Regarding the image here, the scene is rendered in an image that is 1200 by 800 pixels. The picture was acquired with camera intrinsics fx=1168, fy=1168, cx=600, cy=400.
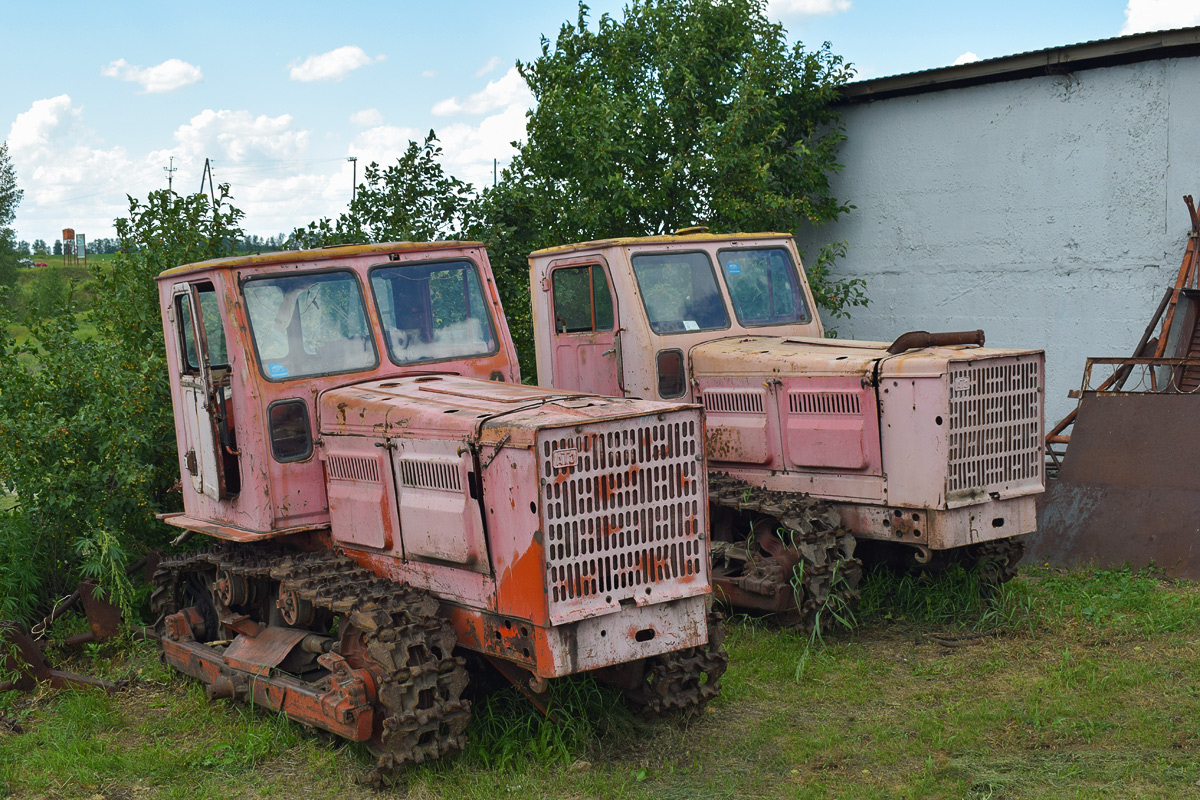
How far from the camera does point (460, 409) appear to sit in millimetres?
5477

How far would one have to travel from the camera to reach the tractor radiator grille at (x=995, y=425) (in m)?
6.89

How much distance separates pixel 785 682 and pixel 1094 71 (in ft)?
24.6

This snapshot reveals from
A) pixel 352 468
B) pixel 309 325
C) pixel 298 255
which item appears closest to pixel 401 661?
pixel 352 468

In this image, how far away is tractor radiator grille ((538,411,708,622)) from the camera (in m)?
4.97

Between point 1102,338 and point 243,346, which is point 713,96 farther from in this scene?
point 243,346

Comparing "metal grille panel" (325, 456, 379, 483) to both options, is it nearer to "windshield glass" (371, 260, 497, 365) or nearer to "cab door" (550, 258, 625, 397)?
"windshield glass" (371, 260, 497, 365)

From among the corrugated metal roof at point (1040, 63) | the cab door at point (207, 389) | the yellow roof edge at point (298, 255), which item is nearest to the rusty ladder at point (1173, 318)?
the corrugated metal roof at point (1040, 63)

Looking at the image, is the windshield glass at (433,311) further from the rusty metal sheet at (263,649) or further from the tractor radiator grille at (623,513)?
the tractor radiator grille at (623,513)

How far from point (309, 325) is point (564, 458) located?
210 centimetres

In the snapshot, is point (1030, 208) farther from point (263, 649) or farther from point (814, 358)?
point (263, 649)

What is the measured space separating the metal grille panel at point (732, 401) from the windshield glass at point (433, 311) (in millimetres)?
1959

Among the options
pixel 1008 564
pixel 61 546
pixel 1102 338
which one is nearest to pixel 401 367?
pixel 61 546

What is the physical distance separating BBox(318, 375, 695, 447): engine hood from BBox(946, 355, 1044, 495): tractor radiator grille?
7.25ft

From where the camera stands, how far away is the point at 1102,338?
1120cm
